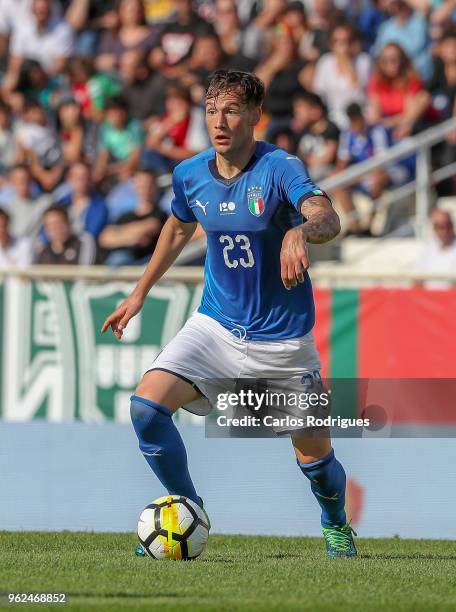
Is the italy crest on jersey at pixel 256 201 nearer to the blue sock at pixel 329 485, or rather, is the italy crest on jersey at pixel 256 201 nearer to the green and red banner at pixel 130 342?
the blue sock at pixel 329 485

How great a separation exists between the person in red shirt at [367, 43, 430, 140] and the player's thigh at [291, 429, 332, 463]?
269 inches

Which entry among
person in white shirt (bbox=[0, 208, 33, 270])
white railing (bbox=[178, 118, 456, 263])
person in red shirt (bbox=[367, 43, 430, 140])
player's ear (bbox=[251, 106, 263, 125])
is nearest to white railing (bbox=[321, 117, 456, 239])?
white railing (bbox=[178, 118, 456, 263])

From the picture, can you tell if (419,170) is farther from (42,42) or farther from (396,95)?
(42,42)

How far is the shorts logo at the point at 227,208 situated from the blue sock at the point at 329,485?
1289mm

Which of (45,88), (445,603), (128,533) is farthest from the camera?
(45,88)

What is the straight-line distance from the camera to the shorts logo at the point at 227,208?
253 inches

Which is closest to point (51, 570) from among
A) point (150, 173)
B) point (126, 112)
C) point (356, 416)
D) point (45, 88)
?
point (356, 416)

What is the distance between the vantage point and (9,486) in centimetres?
857

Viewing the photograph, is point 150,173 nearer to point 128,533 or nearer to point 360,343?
point 360,343

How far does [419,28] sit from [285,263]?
8849mm

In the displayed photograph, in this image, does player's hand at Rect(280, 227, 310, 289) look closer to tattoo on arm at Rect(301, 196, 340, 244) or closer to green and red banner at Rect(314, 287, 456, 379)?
tattoo on arm at Rect(301, 196, 340, 244)

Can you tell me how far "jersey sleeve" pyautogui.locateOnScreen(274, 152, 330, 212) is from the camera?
6059 mm

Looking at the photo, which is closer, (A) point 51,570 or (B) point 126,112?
(A) point 51,570

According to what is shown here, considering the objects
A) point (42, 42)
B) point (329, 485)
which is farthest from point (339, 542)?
point (42, 42)
